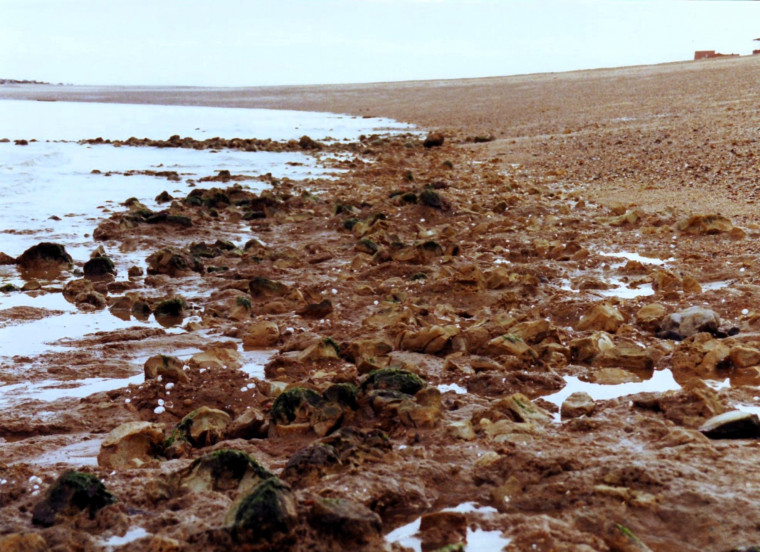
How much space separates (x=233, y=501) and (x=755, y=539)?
1415 millimetres

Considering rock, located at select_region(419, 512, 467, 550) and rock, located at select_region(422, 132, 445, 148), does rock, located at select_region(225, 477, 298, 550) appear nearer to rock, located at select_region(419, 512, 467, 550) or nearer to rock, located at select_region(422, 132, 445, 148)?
rock, located at select_region(419, 512, 467, 550)

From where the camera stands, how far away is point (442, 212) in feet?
25.4

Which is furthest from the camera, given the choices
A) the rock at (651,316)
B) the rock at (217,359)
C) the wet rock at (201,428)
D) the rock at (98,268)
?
the rock at (98,268)

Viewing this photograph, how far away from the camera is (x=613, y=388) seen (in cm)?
339

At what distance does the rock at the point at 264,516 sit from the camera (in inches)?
83.4

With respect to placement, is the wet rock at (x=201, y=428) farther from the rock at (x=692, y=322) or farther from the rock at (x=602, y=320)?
the rock at (x=692, y=322)

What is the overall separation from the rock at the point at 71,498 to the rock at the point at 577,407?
1655 millimetres

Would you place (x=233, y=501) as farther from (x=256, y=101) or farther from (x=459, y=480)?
(x=256, y=101)

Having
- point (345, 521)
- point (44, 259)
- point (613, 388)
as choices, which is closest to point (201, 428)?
point (345, 521)

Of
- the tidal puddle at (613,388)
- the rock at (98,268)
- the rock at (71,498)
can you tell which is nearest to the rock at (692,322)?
the tidal puddle at (613,388)

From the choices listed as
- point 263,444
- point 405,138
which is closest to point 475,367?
point 263,444

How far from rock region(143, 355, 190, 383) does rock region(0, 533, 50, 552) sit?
1.42 meters

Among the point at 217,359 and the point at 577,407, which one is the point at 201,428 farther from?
the point at 577,407

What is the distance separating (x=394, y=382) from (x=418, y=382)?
3.8 inches
